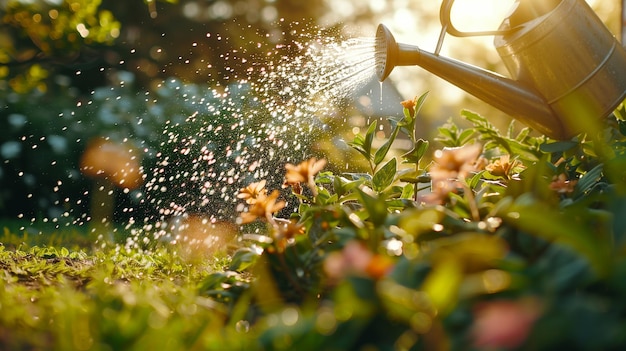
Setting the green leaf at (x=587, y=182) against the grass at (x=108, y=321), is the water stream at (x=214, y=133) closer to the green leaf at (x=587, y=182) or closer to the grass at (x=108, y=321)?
the green leaf at (x=587, y=182)

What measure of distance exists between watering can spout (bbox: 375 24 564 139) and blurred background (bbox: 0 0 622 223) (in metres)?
0.46

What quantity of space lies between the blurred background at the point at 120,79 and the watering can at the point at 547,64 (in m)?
0.44

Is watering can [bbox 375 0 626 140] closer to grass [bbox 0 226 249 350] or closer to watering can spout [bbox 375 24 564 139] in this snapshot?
watering can spout [bbox 375 24 564 139]

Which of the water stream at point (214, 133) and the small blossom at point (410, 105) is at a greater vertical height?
the water stream at point (214, 133)

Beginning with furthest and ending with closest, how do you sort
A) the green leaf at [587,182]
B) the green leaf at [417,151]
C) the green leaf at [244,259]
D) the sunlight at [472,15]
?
the sunlight at [472,15], the green leaf at [417,151], the green leaf at [587,182], the green leaf at [244,259]

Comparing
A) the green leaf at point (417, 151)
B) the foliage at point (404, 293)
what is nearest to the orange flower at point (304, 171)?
the foliage at point (404, 293)

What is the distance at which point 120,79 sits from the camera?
5.27 m

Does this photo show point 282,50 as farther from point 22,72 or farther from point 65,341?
point 65,341

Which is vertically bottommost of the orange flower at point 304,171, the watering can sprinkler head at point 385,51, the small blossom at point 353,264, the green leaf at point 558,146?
the small blossom at point 353,264

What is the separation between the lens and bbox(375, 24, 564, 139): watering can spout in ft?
5.48

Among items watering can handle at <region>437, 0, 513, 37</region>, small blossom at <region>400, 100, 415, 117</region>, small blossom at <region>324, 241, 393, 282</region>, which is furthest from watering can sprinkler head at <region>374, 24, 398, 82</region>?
small blossom at <region>324, 241, 393, 282</region>

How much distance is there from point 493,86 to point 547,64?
0.16 metres

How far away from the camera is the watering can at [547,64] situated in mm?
1595

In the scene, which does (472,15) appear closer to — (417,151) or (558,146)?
(558,146)
